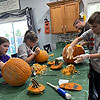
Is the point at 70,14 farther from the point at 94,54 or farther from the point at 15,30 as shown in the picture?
the point at 15,30

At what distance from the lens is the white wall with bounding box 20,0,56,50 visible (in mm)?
3772

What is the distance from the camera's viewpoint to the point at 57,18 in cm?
331

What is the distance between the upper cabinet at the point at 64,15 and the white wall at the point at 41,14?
1.73ft

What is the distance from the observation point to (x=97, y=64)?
123 cm

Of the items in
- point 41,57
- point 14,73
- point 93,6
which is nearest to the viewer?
point 14,73

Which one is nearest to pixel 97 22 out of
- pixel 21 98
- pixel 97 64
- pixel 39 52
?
pixel 97 64

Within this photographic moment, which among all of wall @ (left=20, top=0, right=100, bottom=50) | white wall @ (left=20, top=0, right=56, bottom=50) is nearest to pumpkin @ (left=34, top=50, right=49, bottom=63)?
wall @ (left=20, top=0, right=100, bottom=50)

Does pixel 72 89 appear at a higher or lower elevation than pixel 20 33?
lower

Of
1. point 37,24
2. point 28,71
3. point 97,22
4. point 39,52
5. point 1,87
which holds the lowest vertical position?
point 1,87

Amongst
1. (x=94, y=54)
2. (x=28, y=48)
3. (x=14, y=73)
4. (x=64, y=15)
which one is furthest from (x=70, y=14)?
(x=14, y=73)

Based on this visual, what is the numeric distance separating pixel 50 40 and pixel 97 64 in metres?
2.80

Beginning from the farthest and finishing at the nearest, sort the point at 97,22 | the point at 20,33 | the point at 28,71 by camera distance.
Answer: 1. the point at 20,33
2. the point at 97,22
3. the point at 28,71

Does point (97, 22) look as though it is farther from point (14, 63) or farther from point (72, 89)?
point (14, 63)

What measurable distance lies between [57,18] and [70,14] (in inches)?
17.7
